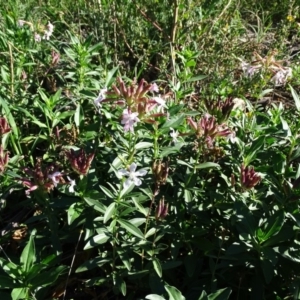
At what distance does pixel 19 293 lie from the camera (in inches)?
68.4

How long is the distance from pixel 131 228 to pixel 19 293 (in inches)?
18.2

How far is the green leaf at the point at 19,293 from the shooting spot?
1716 mm

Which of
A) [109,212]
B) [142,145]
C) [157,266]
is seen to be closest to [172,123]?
[142,145]

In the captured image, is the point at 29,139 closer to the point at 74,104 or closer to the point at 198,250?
the point at 74,104

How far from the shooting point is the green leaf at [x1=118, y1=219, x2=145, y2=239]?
6.25ft

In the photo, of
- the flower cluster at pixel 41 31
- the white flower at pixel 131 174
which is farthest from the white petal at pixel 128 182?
the flower cluster at pixel 41 31

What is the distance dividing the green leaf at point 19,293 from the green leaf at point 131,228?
0.42 metres

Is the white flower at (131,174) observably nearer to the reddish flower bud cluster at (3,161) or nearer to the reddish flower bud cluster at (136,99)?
the reddish flower bud cluster at (136,99)

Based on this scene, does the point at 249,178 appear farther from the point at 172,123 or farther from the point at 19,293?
the point at 19,293

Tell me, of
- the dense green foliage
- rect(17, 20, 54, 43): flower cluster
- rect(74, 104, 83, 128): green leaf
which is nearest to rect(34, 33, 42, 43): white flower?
rect(17, 20, 54, 43): flower cluster

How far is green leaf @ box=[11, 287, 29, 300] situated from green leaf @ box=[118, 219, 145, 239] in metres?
0.42

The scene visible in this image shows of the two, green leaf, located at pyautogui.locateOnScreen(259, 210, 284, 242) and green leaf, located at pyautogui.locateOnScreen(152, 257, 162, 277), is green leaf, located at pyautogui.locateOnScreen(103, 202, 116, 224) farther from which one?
green leaf, located at pyautogui.locateOnScreen(259, 210, 284, 242)

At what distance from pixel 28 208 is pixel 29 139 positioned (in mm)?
380

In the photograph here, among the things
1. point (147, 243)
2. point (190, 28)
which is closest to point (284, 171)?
point (147, 243)
